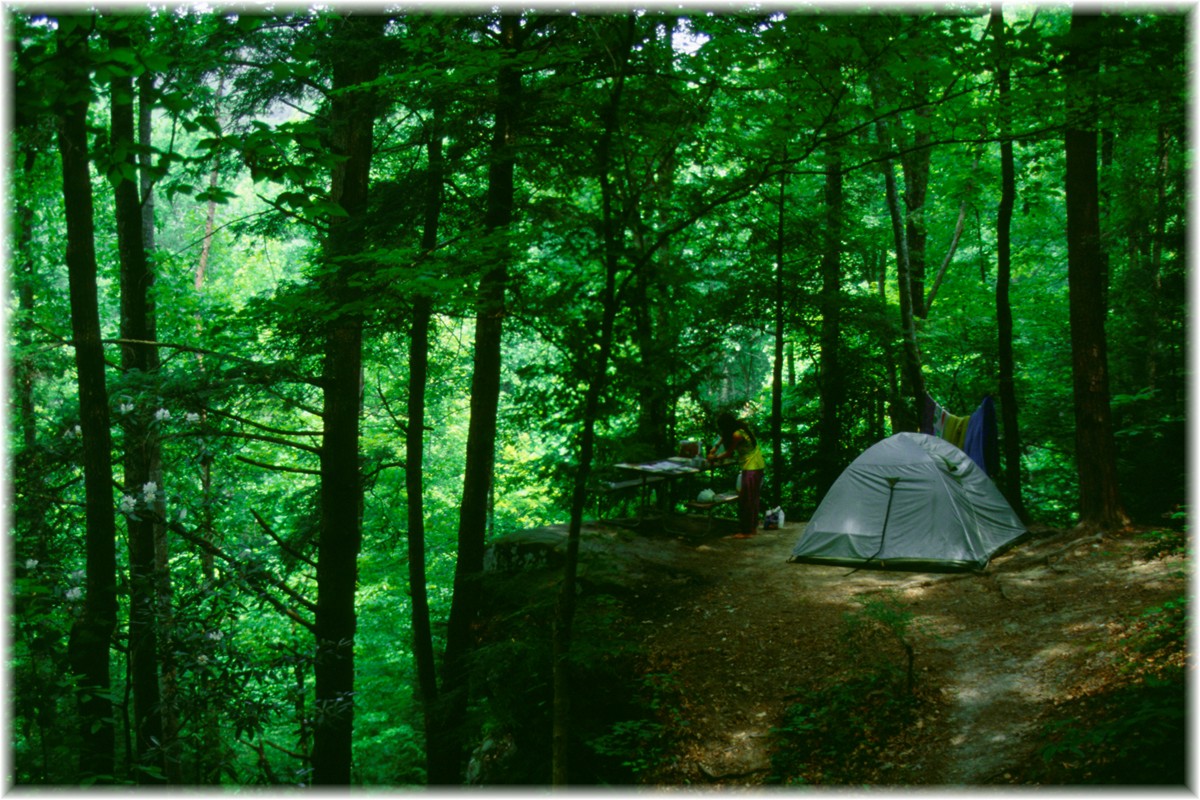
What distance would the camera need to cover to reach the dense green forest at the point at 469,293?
5023 mm

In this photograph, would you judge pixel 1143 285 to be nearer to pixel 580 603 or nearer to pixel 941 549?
pixel 941 549

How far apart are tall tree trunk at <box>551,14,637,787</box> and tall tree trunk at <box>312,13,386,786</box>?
333 centimetres

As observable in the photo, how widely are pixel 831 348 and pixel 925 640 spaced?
741 cm

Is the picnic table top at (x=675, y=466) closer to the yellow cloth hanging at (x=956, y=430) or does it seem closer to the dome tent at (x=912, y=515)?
the dome tent at (x=912, y=515)

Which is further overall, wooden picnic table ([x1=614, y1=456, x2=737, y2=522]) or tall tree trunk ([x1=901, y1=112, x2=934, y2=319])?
tall tree trunk ([x1=901, y1=112, x2=934, y2=319])

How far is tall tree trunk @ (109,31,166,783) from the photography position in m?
5.95

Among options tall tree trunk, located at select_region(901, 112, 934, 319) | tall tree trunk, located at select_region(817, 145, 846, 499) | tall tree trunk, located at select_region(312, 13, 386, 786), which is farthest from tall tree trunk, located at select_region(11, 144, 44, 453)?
tall tree trunk, located at select_region(901, 112, 934, 319)

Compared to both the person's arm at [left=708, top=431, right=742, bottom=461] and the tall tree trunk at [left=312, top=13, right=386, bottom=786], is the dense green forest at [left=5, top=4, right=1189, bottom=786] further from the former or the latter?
the person's arm at [left=708, top=431, right=742, bottom=461]

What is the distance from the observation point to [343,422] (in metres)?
8.49

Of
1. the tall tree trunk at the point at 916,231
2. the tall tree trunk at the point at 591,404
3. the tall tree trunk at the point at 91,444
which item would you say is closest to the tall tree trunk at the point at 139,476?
A: the tall tree trunk at the point at 91,444

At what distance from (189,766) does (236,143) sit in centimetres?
1343

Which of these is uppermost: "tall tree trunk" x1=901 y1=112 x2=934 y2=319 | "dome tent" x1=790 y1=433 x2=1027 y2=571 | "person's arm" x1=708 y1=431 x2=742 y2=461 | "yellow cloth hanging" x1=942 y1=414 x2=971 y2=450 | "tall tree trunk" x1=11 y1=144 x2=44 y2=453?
"tall tree trunk" x1=901 y1=112 x2=934 y2=319

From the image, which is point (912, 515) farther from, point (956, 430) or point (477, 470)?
point (477, 470)

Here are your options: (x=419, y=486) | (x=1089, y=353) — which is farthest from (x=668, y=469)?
(x=1089, y=353)
